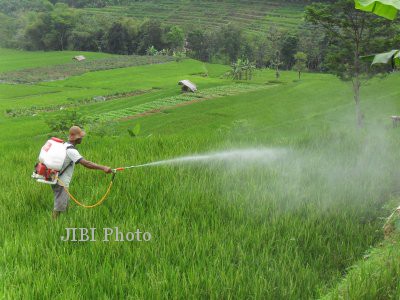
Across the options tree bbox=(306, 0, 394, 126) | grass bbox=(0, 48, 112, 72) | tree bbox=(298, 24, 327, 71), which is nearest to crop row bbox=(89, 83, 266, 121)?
tree bbox=(306, 0, 394, 126)

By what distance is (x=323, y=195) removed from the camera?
4.88 m

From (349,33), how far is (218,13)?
9534 cm

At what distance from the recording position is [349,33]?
29.1 metres

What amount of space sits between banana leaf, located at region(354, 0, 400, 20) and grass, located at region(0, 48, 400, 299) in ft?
6.55

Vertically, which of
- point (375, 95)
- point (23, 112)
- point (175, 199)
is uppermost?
point (175, 199)

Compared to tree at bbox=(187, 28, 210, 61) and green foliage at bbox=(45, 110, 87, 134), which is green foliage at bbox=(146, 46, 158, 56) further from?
green foliage at bbox=(45, 110, 87, 134)

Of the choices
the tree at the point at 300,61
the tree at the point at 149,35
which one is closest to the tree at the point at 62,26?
the tree at the point at 149,35

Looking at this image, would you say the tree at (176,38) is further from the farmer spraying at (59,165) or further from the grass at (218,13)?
the farmer spraying at (59,165)

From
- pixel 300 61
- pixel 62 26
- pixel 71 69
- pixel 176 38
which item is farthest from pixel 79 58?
pixel 300 61

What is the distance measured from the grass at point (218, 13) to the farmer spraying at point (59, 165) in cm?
9787

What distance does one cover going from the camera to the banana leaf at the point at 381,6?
4008 mm

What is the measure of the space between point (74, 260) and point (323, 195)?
2837mm

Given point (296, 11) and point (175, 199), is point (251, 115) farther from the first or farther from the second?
point (296, 11)

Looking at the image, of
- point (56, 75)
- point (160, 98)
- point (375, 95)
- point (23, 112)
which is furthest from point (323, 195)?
point (56, 75)
